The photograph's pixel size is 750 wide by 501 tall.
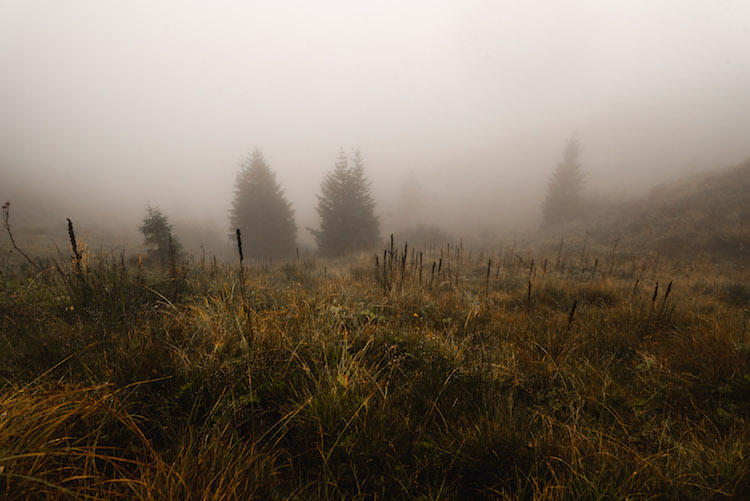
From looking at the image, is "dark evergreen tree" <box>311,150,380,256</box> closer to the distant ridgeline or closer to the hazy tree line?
the hazy tree line

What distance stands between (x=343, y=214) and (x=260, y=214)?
19.0ft

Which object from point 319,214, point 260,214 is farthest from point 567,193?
point 260,214

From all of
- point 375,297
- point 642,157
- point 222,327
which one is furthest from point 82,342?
point 642,157

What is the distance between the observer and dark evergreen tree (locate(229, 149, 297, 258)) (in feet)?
62.2

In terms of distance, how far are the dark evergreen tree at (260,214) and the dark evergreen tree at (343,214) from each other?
3175mm

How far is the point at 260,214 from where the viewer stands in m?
19.0

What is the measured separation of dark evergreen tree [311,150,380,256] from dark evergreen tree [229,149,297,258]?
125 inches

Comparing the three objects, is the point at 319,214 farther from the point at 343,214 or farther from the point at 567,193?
the point at 567,193

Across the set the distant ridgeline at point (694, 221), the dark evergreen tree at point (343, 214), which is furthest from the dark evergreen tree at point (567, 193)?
the dark evergreen tree at point (343, 214)

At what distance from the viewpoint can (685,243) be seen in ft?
37.3

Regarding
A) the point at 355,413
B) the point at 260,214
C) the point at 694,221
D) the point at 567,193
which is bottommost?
the point at 355,413

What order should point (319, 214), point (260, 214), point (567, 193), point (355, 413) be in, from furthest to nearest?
1. point (567, 193)
2. point (260, 214)
3. point (319, 214)
4. point (355, 413)

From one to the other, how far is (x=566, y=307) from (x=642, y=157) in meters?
57.5

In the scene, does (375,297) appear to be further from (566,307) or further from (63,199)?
(63,199)
